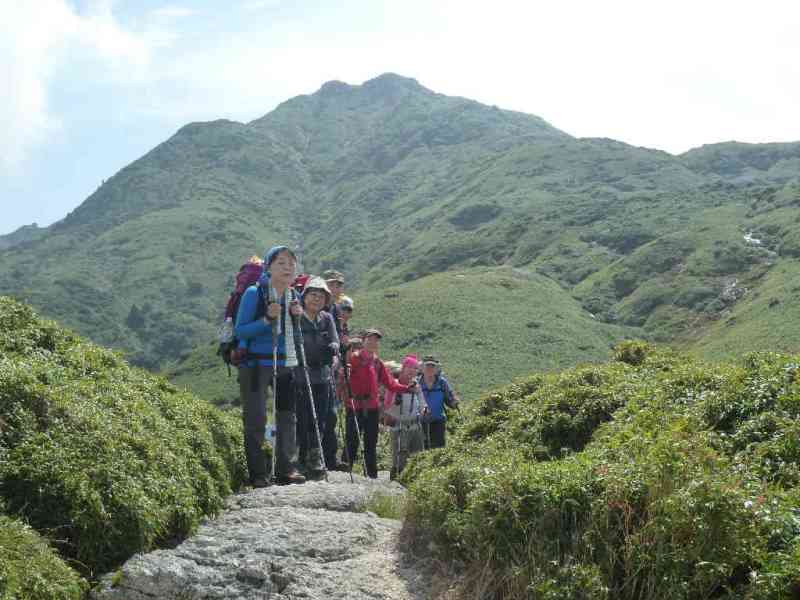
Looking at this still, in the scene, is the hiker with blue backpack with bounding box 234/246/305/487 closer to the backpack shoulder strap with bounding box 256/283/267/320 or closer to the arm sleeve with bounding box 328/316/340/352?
the backpack shoulder strap with bounding box 256/283/267/320

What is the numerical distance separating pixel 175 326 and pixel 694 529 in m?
140

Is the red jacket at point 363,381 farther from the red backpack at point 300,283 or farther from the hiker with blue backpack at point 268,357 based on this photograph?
the hiker with blue backpack at point 268,357

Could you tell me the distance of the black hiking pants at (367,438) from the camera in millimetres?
12195

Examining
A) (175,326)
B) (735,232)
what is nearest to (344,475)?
(735,232)

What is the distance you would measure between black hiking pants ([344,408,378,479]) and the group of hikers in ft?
0.06

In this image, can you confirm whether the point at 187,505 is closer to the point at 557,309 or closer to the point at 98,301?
the point at 557,309

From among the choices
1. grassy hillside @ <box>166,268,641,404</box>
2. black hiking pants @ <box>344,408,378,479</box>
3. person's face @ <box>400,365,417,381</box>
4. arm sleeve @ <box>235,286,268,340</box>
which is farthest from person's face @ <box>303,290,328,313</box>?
grassy hillside @ <box>166,268,641,404</box>

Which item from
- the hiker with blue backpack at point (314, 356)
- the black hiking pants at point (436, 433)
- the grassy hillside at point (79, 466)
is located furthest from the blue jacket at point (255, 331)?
the black hiking pants at point (436, 433)

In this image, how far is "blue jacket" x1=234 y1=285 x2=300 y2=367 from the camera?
8977 millimetres

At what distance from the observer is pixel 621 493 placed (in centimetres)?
511

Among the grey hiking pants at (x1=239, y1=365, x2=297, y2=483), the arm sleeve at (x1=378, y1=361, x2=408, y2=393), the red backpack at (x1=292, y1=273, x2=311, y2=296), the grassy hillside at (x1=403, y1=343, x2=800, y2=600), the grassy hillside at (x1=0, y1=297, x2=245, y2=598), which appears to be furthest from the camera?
the arm sleeve at (x1=378, y1=361, x2=408, y2=393)

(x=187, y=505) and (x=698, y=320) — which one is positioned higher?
(x=187, y=505)

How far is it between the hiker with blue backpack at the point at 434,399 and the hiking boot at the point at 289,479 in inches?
162

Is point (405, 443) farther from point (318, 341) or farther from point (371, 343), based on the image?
point (318, 341)
